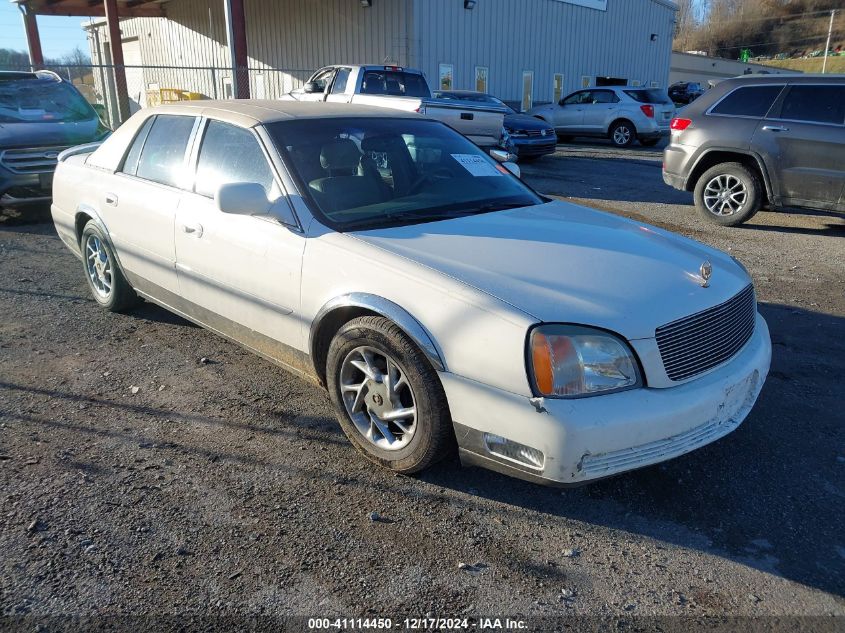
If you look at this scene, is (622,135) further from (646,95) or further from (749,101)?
(749,101)

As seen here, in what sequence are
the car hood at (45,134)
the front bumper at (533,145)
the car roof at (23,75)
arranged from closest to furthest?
the car hood at (45,134) → the car roof at (23,75) → the front bumper at (533,145)

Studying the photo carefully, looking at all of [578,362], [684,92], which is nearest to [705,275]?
[578,362]

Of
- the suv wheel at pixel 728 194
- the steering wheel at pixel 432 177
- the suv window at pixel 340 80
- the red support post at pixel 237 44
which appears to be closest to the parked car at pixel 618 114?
the suv window at pixel 340 80

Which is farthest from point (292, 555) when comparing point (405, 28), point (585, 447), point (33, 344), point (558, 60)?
point (558, 60)

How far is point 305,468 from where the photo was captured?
330 cm

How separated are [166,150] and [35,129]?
5.48 metres

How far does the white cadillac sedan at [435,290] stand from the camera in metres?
2.66

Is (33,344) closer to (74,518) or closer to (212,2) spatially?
(74,518)

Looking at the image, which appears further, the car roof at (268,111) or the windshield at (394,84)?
the windshield at (394,84)

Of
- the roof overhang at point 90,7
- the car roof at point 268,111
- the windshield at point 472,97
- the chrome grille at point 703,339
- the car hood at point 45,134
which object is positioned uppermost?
the roof overhang at point 90,7

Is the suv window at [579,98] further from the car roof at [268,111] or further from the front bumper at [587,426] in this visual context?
the front bumper at [587,426]

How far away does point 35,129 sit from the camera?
8.73 m

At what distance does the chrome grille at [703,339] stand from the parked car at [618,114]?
55.7ft

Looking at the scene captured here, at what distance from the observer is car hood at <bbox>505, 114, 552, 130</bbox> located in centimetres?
1498
